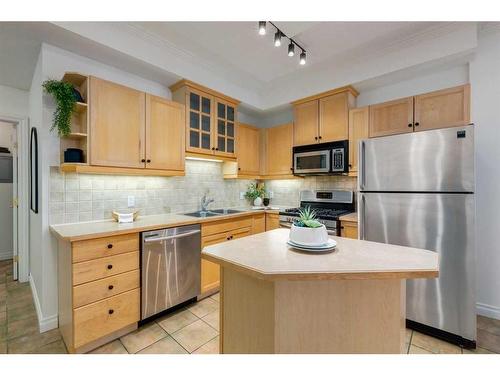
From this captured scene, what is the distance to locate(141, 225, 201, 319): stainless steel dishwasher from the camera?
2102mm

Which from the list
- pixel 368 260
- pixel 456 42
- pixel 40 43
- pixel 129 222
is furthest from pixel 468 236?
pixel 40 43

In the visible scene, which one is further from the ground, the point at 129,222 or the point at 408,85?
the point at 408,85

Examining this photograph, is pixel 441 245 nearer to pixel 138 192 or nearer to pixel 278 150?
pixel 278 150

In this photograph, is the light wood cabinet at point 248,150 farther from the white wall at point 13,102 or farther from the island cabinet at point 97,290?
the white wall at point 13,102

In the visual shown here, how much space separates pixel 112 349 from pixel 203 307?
0.86 meters

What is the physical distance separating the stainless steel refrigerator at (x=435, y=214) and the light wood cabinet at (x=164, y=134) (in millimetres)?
2086

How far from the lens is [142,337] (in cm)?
198

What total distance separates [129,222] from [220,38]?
80.9 inches

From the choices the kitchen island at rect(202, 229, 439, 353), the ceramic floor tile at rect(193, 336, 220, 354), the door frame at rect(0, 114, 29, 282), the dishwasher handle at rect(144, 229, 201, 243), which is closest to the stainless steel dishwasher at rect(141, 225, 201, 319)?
the dishwasher handle at rect(144, 229, 201, 243)

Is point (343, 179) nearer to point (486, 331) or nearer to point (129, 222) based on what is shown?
point (486, 331)

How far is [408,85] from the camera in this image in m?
2.75

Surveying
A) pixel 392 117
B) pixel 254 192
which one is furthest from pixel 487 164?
pixel 254 192

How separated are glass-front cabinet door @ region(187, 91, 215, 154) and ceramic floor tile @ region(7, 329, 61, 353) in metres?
2.12

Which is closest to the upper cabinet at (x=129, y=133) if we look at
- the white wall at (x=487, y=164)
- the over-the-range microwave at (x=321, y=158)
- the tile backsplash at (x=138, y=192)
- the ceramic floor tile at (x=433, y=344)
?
the tile backsplash at (x=138, y=192)
